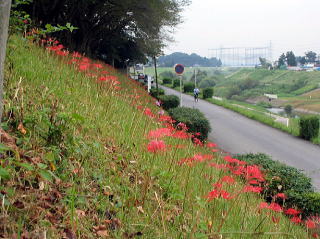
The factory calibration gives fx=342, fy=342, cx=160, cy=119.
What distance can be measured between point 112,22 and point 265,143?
1203 cm

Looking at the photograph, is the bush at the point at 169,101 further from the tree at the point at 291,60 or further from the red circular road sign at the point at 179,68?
the tree at the point at 291,60

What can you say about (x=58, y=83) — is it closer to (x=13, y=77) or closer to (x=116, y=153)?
(x=13, y=77)

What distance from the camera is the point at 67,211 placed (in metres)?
2.38

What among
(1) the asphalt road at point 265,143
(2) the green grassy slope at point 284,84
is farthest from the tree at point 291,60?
(1) the asphalt road at point 265,143

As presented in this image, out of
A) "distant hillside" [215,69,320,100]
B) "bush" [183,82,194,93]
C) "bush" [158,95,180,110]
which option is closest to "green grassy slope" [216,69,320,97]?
"distant hillside" [215,69,320,100]

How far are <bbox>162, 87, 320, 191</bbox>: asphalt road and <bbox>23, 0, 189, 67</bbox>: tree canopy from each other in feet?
23.3

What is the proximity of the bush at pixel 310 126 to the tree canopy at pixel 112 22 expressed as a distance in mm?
9622

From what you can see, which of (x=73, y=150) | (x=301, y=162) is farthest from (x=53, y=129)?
(x=301, y=162)

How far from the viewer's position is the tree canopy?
17.7 metres

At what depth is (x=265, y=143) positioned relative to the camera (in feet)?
56.5

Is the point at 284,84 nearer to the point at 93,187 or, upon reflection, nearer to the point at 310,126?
the point at 310,126

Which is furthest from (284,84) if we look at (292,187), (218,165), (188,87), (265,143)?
(218,165)

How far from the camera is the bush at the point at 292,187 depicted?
652 cm

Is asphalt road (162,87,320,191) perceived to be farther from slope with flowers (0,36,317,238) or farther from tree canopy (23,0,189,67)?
slope with flowers (0,36,317,238)
